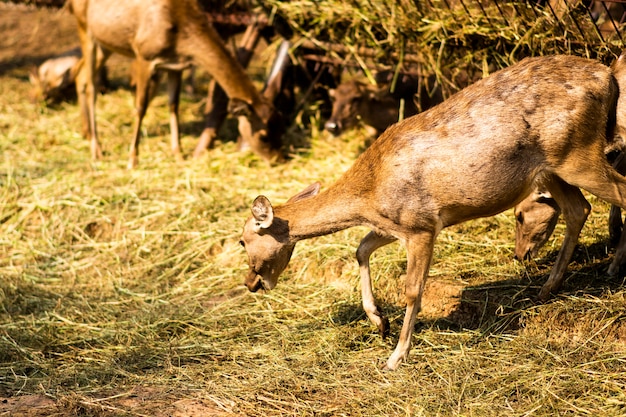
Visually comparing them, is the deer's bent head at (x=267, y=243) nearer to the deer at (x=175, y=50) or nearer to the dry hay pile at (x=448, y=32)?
the dry hay pile at (x=448, y=32)

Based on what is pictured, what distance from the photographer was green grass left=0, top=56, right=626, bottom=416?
5316 mm

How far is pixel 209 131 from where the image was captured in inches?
413

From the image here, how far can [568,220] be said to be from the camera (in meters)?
6.15

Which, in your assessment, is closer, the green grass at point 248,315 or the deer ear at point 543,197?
the green grass at point 248,315

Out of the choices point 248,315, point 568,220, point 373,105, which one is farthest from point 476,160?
point 373,105

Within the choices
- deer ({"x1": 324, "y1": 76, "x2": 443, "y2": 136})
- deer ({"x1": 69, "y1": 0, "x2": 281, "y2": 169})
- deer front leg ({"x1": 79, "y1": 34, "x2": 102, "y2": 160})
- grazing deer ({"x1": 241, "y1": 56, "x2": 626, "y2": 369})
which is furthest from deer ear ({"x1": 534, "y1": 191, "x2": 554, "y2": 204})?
deer front leg ({"x1": 79, "y1": 34, "x2": 102, "y2": 160})

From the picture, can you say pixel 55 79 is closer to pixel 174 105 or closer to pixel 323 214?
pixel 174 105

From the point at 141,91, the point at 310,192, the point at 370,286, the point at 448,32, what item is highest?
the point at 448,32

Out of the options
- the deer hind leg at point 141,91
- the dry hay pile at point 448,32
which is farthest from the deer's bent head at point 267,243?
the deer hind leg at point 141,91

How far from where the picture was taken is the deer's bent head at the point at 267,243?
19.1ft

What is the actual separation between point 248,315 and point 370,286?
1080mm

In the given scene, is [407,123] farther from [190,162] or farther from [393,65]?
[190,162]

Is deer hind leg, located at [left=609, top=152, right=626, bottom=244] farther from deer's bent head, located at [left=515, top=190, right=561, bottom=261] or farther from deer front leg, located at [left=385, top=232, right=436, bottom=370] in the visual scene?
deer front leg, located at [left=385, top=232, right=436, bottom=370]

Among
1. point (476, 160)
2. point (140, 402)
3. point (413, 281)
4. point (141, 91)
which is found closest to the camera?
point (140, 402)
